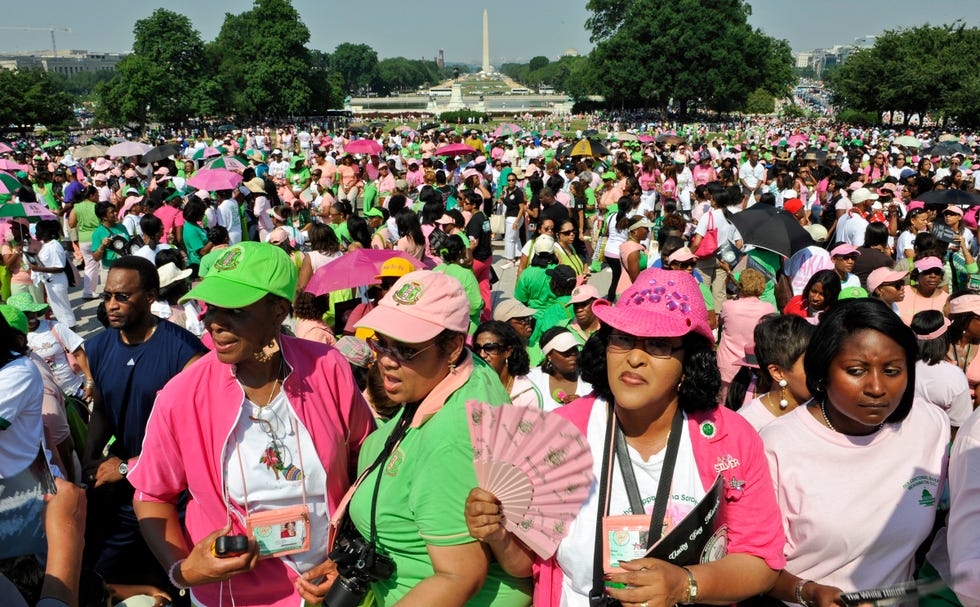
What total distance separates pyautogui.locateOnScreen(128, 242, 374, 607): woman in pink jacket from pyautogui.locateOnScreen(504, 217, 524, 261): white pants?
34.0 ft

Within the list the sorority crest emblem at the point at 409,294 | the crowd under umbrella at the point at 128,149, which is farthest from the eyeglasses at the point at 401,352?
the crowd under umbrella at the point at 128,149

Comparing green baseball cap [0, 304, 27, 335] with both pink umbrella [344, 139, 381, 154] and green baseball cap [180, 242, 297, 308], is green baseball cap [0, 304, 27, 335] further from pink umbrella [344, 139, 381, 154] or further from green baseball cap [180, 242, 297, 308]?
pink umbrella [344, 139, 381, 154]

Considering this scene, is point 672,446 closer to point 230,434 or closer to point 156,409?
point 230,434

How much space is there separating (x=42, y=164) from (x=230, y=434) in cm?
2114

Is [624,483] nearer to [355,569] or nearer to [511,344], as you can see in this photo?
[355,569]

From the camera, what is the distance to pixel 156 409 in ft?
8.16

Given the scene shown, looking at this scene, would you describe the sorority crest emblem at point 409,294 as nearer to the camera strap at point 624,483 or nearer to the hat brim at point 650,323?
the hat brim at point 650,323

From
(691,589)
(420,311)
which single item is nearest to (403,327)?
(420,311)

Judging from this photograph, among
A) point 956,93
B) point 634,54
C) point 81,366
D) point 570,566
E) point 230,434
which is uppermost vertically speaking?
point 634,54

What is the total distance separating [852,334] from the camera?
2.43 meters

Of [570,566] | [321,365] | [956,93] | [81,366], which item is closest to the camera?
[570,566]

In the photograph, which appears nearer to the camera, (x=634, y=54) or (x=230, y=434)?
(x=230, y=434)

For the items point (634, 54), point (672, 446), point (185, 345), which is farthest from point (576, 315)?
point (634, 54)

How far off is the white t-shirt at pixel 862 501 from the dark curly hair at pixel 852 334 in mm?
120
